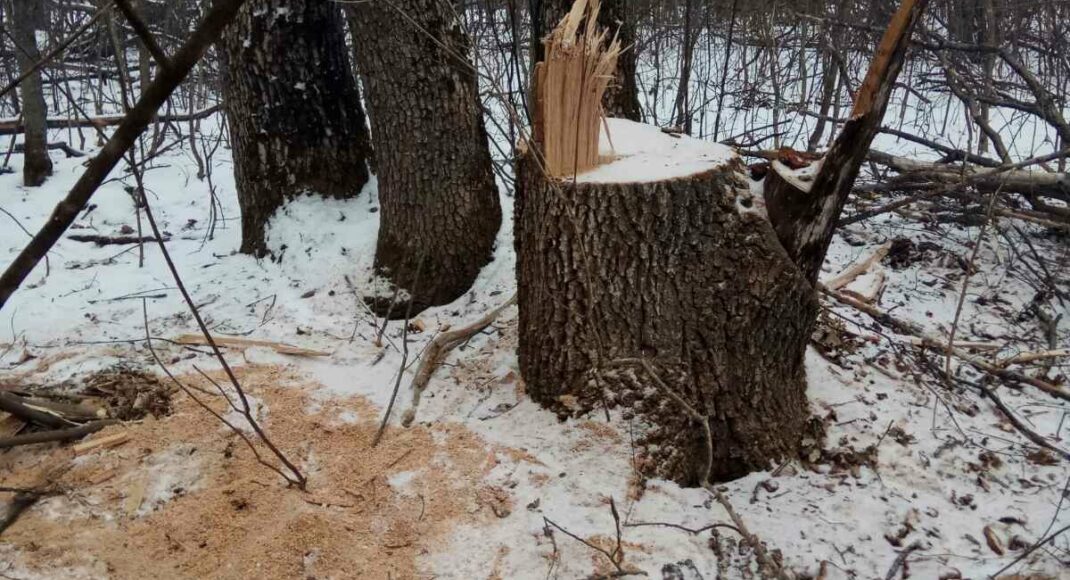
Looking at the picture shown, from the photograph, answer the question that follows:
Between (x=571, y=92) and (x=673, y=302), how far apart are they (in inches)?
29.2

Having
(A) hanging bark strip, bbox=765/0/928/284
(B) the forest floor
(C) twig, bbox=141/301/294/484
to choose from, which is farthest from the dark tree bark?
(C) twig, bbox=141/301/294/484

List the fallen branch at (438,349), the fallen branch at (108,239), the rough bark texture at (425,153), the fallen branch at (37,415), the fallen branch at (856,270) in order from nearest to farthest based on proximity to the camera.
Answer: the fallen branch at (37,415) → the fallen branch at (438,349) → the rough bark texture at (425,153) → the fallen branch at (856,270) → the fallen branch at (108,239)

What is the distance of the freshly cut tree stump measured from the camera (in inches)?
89.0

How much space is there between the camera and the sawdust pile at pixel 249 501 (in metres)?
2.03

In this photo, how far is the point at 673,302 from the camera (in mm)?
2309

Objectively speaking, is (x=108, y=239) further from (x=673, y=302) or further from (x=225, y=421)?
(x=673, y=302)

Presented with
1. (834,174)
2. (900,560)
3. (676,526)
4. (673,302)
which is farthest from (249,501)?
(834,174)

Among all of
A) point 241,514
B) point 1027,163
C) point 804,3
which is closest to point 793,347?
point 241,514

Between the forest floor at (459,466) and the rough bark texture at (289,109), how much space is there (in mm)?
436

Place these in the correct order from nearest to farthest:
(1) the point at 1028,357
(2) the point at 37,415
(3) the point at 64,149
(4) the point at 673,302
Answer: (4) the point at 673,302 → (2) the point at 37,415 → (1) the point at 1028,357 → (3) the point at 64,149

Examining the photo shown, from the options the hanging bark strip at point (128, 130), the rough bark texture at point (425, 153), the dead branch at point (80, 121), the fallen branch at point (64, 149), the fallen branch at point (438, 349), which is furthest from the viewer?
the fallen branch at point (64, 149)

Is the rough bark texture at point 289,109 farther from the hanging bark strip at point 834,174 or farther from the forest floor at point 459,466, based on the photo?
the hanging bark strip at point 834,174

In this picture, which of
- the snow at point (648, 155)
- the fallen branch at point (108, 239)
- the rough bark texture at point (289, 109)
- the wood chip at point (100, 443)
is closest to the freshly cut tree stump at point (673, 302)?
the snow at point (648, 155)

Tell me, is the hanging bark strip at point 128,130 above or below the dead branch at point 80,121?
above
